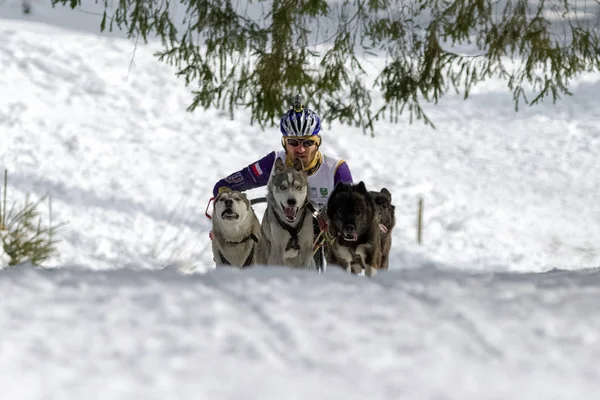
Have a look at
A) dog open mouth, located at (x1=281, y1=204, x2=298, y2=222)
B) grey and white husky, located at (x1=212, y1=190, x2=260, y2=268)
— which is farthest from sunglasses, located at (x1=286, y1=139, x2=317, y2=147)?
dog open mouth, located at (x1=281, y1=204, x2=298, y2=222)

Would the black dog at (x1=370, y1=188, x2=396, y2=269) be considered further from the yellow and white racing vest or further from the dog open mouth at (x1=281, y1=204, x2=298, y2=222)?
the dog open mouth at (x1=281, y1=204, x2=298, y2=222)

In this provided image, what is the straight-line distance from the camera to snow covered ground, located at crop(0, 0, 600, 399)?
146 centimetres

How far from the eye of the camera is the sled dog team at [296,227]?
466cm

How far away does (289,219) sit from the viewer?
465cm

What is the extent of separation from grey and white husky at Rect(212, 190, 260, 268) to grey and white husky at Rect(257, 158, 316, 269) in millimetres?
202

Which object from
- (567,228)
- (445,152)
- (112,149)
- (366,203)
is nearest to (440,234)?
(567,228)

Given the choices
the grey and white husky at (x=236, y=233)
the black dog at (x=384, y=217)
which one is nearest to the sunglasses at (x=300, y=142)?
the grey and white husky at (x=236, y=233)

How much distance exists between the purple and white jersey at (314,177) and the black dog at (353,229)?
0.44 m

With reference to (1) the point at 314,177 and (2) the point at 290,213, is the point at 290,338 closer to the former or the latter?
(2) the point at 290,213

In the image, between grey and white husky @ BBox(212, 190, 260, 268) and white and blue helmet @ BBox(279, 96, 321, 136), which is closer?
grey and white husky @ BBox(212, 190, 260, 268)

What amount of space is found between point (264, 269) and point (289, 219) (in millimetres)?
2663

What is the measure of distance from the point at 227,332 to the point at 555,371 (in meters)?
0.71

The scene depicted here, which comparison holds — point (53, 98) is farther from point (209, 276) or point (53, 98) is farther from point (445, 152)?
point (209, 276)

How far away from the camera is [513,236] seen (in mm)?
13680
